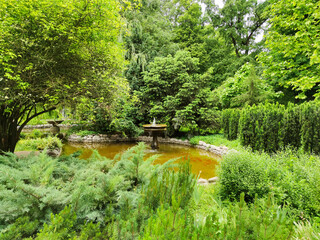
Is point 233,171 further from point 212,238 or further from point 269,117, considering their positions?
point 269,117

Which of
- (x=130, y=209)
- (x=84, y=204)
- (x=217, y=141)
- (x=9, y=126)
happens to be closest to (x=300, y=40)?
(x=217, y=141)

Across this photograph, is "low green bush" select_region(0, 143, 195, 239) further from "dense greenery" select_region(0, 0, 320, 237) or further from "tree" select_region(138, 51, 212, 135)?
"tree" select_region(138, 51, 212, 135)

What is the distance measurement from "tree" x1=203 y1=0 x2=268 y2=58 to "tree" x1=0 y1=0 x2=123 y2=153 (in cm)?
1575

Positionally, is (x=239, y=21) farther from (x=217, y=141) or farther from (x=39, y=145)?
(x=39, y=145)

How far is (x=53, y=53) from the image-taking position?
9.89 feet

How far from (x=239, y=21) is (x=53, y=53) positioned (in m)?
17.9

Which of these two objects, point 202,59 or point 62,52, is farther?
point 202,59

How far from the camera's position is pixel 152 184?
1.69 meters

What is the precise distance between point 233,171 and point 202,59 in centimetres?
1547

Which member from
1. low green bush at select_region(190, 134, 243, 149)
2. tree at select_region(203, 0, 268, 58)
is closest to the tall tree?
low green bush at select_region(190, 134, 243, 149)

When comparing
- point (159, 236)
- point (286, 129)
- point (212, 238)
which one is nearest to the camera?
point (159, 236)

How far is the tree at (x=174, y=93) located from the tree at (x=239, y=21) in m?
7.59

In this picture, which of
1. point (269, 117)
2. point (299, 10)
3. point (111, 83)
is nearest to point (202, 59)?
point (299, 10)

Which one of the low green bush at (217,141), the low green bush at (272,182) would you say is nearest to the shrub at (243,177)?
the low green bush at (272,182)
